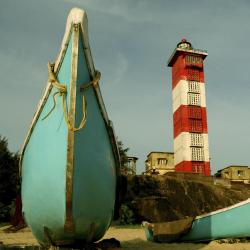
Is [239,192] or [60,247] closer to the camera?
[60,247]

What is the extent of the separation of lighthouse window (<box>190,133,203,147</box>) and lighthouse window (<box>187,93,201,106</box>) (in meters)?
4.28

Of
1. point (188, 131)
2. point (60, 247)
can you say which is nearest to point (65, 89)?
point (60, 247)

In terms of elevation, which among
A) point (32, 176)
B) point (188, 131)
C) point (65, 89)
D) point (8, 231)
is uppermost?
point (188, 131)

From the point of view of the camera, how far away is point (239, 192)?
2909 centimetres

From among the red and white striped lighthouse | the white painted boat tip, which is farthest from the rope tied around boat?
the red and white striped lighthouse

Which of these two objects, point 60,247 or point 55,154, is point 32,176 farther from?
point 60,247

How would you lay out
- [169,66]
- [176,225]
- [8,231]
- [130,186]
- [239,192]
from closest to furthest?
[176,225] < [8,231] < [130,186] < [239,192] < [169,66]

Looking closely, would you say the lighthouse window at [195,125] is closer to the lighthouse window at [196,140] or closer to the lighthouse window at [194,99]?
the lighthouse window at [196,140]

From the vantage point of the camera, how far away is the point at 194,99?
45750mm

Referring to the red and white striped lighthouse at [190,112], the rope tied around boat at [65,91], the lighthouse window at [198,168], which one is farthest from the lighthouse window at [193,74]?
the rope tied around boat at [65,91]

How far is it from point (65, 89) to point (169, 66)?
4662 centimetres

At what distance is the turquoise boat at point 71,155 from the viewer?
5.65 meters

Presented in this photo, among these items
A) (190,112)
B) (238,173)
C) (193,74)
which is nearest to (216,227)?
(190,112)

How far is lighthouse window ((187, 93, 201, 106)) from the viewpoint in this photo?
45469mm
